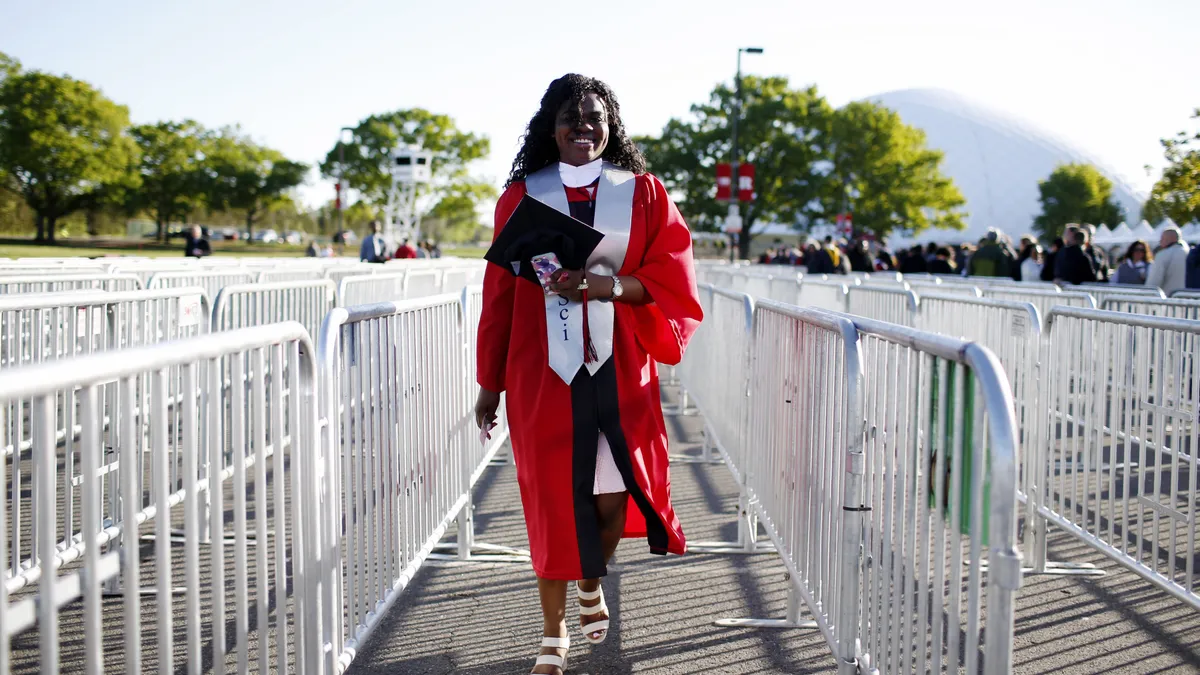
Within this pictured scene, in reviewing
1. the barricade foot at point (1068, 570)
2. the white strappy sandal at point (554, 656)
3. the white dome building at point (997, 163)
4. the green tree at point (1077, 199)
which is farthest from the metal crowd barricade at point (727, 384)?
the white dome building at point (997, 163)

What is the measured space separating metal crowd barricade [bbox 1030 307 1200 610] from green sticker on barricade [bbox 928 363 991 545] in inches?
82.1

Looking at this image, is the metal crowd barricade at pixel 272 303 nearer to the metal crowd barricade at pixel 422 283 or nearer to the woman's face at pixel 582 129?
the woman's face at pixel 582 129

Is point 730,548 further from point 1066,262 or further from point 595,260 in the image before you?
point 1066,262

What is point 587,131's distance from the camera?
3719 millimetres

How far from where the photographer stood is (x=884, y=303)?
363 inches

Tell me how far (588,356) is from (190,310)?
2.65 m

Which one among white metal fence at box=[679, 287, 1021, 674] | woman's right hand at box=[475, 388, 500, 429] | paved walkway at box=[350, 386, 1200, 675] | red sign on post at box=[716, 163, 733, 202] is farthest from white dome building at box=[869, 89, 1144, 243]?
woman's right hand at box=[475, 388, 500, 429]

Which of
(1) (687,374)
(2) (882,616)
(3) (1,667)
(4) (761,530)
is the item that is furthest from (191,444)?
(1) (687,374)

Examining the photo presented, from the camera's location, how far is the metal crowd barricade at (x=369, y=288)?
8305mm

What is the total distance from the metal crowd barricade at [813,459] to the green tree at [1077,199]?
10275 centimetres

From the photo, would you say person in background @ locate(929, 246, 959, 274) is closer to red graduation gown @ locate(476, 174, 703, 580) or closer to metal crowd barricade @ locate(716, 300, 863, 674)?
metal crowd barricade @ locate(716, 300, 863, 674)

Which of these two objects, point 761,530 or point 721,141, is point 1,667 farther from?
point 721,141

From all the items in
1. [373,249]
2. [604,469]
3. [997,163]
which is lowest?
[604,469]

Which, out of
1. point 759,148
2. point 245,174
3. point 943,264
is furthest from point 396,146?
point 943,264
